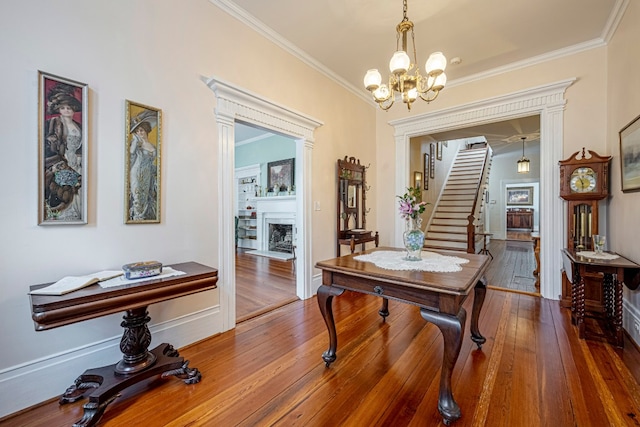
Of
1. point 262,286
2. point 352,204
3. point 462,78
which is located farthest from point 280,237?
point 462,78

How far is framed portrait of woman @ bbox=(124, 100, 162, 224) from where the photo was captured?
1.98m

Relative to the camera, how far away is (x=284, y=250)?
266 inches

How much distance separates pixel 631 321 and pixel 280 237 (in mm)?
5924

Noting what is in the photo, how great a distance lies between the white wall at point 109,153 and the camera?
1571 mm

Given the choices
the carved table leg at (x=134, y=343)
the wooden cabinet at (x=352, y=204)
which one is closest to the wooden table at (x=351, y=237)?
the wooden cabinet at (x=352, y=204)

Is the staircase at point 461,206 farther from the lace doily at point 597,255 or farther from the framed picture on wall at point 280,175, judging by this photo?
the framed picture on wall at point 280,175

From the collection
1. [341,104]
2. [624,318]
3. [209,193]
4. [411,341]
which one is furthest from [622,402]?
[341,104]

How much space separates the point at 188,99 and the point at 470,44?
3.28 meters

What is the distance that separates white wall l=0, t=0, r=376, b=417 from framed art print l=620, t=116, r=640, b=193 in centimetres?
353

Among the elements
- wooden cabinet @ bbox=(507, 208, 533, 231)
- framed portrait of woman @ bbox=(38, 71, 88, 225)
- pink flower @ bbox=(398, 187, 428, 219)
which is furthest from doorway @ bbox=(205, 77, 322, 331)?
wooden cabinet @ bbox=(507, 208, 533, 231)

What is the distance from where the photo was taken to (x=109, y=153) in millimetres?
1903

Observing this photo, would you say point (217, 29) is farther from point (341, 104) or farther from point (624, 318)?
point (624, 318)

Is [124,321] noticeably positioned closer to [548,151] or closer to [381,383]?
[381,383]

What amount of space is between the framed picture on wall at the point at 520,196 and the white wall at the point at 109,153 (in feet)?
43.5
